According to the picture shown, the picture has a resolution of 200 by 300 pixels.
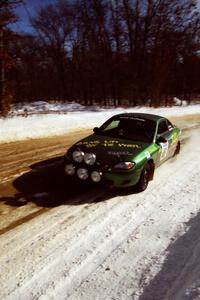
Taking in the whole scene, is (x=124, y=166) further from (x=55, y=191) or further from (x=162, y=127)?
(x=162, y=127)

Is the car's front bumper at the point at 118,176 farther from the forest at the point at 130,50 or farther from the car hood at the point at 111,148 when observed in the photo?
the forest at the point at 130,50

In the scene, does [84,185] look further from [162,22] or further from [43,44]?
[43,44]

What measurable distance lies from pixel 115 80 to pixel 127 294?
2725 cm

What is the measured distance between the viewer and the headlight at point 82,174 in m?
5.74

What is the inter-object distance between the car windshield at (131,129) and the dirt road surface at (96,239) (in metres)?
1.07

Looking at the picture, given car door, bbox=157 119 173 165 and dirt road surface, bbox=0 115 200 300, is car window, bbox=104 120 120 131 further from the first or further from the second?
dirt road surface, bbox=0 115 200 300

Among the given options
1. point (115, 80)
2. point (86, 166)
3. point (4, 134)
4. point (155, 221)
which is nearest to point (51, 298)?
point (155, 221)

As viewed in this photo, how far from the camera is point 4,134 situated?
11492 millimetres

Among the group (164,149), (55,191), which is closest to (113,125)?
(164,149)

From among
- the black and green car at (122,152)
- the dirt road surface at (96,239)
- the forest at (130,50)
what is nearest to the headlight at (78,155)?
the black and green car at (122,152)

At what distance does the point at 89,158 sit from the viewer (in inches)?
227

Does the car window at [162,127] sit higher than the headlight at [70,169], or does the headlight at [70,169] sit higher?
the car window at [162,127]

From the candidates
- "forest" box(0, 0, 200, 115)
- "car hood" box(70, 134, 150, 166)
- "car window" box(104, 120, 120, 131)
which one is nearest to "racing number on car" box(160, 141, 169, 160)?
"car hood" box(70, 134, 150, 166)

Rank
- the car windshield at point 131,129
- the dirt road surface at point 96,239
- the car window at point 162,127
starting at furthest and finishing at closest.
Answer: the car window at point 162,127, the car windshield at point 131,129, the dirt road surface at point 96,239
